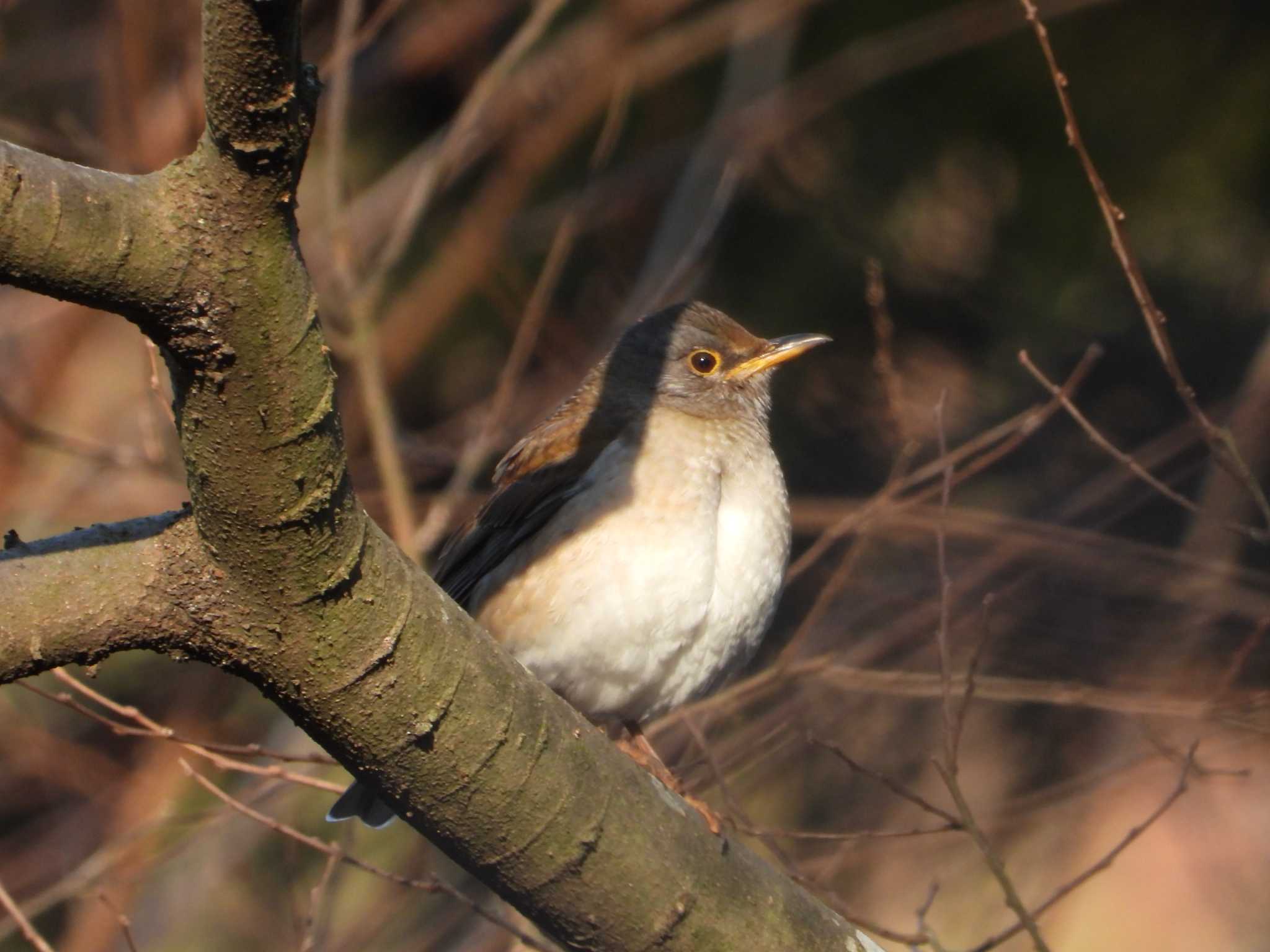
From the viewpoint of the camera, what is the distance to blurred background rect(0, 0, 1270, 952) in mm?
5250

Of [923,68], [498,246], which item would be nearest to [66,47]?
[498,246]

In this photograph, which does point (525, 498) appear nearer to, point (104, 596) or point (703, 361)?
point (703, 361)

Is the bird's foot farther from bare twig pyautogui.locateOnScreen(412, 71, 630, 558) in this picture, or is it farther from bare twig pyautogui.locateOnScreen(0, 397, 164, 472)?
bare twig pyautogui.locateOnScreen(0, 397, 164, 472)

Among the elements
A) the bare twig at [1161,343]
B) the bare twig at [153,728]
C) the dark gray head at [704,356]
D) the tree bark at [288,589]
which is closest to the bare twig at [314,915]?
the bare twig at [153,728]

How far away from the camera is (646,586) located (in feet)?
13.1

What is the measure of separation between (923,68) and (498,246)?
6.78 ft

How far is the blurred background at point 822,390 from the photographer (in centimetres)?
525

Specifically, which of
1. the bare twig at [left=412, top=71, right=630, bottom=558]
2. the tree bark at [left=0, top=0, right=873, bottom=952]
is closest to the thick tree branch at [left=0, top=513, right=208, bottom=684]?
the tree bark at [left=0, top=0, right=873, bottom=952]

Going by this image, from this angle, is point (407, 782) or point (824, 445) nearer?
point (407, 782)

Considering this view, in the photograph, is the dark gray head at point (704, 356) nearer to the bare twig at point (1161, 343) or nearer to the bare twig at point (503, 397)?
the bare twig at point (503, 397)

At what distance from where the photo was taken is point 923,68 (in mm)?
6891

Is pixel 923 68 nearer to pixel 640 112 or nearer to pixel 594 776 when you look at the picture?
pixel 640 112

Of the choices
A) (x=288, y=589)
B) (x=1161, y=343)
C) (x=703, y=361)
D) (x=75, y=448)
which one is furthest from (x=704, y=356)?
(x=288, y=589)

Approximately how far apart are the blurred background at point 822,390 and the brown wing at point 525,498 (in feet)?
2.30
